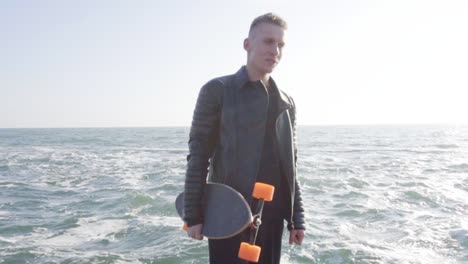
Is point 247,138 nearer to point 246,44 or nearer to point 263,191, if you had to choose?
point 263,191

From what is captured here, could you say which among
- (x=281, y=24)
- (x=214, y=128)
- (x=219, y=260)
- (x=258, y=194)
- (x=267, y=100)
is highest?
(x=281, y=24)

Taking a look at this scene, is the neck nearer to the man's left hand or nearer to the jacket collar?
the jacket collar

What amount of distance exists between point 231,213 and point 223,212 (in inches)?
2.4

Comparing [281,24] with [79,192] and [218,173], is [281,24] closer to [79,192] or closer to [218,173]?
[218,173]

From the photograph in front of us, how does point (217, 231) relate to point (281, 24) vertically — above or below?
below

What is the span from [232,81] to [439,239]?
6539mm

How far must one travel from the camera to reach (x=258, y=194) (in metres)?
2.80

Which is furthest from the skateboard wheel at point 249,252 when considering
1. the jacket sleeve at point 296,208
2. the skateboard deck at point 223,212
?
the jacket sleeve at point 296,208

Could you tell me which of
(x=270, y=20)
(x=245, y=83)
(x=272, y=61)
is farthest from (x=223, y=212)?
(x=270, y=20)

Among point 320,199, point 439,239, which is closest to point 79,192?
point 320,199

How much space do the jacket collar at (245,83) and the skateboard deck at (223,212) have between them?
27.3 inches

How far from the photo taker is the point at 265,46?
2.98 meters

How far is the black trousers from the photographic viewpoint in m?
3.00

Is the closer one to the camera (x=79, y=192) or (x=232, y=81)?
(x=232, y=81)
